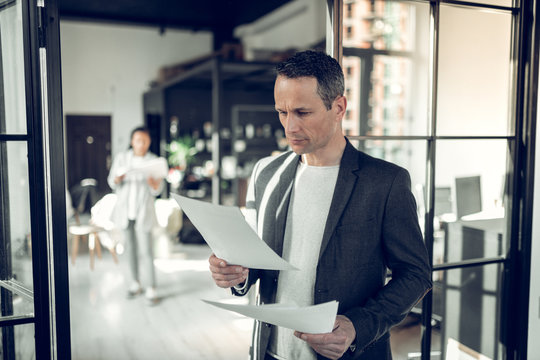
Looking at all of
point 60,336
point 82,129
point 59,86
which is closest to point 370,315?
point 60,336

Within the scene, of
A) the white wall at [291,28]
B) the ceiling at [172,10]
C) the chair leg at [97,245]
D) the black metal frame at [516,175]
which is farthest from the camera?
the white wall at [291,28]

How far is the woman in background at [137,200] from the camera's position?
179 inches

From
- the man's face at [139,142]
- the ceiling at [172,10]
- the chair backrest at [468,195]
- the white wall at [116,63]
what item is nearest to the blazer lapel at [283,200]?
the chair backrest at [468,195]

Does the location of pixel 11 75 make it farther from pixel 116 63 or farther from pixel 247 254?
pixel 116 63

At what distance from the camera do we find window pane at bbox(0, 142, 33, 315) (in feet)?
5.87

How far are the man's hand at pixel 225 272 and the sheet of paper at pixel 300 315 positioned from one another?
23 centimetres

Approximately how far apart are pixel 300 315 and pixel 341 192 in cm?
46

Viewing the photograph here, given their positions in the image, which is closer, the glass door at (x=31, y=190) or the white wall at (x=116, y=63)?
the glass door at (x=31, y=190)

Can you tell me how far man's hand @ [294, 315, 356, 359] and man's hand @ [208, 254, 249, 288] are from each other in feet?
0.85

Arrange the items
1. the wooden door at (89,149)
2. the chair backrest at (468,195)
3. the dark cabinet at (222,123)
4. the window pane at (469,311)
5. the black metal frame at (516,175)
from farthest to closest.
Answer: the wooden door at (89,149) < the dark cabinet at (222,123) < the window pane at (469,311) < the chair backrest at (468,195) < the black metal frame at (516,175)

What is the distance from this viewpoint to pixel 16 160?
5.92ft

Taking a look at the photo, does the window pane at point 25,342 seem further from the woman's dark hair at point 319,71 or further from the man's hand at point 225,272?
the woman's dark hair at point 319,71

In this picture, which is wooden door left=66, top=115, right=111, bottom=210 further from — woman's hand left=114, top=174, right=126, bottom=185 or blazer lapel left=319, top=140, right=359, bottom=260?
blazer lapel left=319, top=140, right=359, bottom=260

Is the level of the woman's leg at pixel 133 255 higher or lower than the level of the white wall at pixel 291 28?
lower
